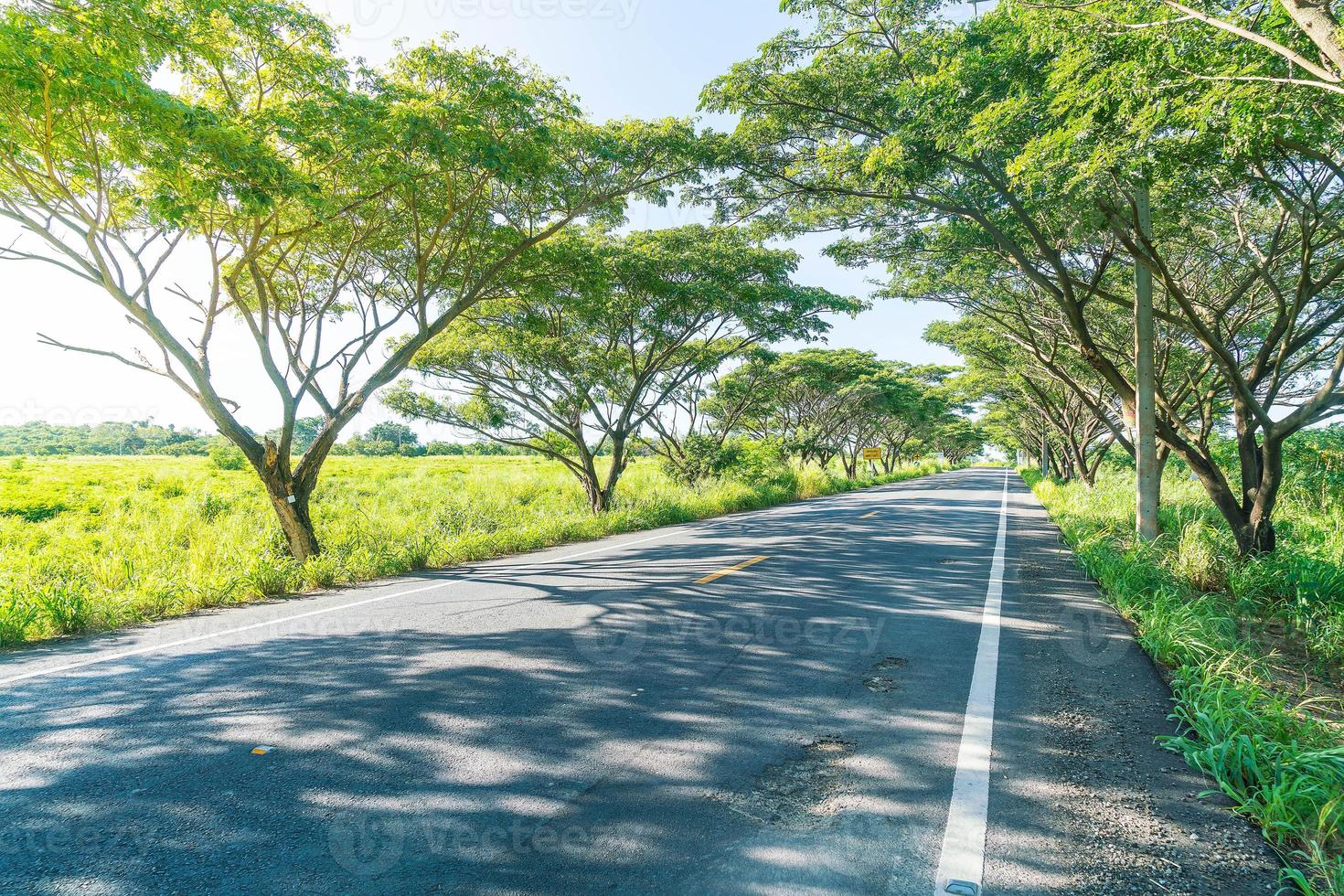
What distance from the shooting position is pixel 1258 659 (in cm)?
431

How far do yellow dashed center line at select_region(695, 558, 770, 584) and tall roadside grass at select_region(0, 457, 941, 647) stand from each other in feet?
13.9

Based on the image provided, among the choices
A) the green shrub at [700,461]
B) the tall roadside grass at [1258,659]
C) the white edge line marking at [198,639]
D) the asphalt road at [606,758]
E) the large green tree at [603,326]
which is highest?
the large green tree at [603,326]

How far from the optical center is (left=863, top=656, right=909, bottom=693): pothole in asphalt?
426 cm

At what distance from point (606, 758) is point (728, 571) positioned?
5379 millimetres

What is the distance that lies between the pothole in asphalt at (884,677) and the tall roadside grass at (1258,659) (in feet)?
4.77

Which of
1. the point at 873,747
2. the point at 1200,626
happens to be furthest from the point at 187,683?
the point at 1200,626

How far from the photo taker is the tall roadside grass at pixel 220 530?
21.8 feet

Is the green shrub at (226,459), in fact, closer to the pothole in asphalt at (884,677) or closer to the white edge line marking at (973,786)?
the pothole in asphalt at (884,677)

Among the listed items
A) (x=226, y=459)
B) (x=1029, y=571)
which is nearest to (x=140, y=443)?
(x=226, y=459)

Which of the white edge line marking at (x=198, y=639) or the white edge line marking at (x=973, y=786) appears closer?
the white edge line marking at (x=973, y=786)

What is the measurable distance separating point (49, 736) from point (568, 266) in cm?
1045

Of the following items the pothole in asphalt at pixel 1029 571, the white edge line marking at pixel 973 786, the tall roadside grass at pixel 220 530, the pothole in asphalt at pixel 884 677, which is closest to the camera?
the white edge line marking at pixel 973 786

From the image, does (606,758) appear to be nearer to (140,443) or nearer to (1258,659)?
(1258,659)

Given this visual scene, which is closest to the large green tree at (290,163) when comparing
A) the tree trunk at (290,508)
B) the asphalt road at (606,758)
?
the tree trunk at (290,508)
